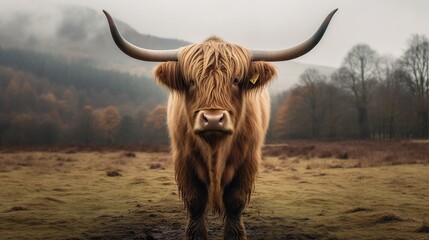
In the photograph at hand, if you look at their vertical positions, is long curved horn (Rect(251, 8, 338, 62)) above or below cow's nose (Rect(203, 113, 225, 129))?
above

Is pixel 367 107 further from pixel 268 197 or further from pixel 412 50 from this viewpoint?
pixel 268 197

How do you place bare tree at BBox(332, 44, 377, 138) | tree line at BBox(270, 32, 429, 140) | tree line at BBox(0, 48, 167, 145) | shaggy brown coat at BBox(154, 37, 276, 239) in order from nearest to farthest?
shaggy brown coat at BBox(154, 37, 276, 239) → tree line at BBox(270, 32, 429, 140) → bare tree at BBox(332, 44, 377, 138) → tree line at BBox(0, 48, 167, 145)

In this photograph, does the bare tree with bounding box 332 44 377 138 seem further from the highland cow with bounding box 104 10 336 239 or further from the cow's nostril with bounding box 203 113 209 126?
the cow's nostril with bounding box 203 113 209 126

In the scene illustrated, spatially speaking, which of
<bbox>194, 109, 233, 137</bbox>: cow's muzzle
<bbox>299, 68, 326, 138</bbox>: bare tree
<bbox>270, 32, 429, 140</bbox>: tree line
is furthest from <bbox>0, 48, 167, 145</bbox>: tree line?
<bbox>270, 32, 429, 140</bbox>: tree line

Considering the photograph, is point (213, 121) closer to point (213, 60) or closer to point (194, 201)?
point (213, 60)

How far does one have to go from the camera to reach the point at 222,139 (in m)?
4.07

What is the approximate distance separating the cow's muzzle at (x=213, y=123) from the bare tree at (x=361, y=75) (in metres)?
31.9

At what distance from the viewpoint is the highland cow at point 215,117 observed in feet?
12.7

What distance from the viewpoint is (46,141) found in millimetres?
38406

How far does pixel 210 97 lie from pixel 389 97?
31.5 m

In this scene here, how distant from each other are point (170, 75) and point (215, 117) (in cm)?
103

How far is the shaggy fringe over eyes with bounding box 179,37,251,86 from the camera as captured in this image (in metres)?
4.01

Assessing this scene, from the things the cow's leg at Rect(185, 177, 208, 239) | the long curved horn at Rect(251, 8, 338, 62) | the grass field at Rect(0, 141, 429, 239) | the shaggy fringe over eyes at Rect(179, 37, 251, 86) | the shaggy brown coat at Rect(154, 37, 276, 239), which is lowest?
the grass field at Rect(0, 141, 429, 239)

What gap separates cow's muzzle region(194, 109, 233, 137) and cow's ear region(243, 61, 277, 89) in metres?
0.74
